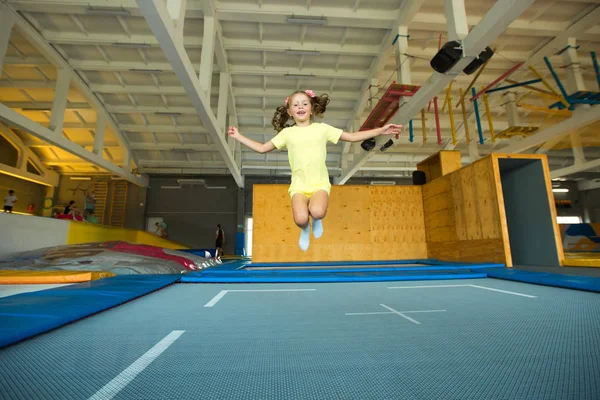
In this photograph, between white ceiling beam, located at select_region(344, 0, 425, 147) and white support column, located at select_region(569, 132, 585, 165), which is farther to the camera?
white support column, located at select_region(569, 132, 585, 165)

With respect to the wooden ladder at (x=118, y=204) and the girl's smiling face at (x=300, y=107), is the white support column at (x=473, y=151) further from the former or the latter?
the wooden ladder at (x=118, y=204)

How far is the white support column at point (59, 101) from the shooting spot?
7445 mm

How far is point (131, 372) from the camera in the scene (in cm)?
94

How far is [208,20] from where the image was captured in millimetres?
6102

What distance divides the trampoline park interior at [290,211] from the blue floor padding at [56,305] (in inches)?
0.7

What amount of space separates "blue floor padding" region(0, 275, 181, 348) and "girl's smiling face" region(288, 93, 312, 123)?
1.90 meters

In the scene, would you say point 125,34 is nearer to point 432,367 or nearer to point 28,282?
point 28,282

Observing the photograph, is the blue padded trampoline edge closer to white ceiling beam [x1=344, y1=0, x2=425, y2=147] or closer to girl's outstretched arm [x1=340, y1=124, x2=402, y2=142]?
girl's outstretched arm [x1=340, y1=124, x2=402, y2=142]

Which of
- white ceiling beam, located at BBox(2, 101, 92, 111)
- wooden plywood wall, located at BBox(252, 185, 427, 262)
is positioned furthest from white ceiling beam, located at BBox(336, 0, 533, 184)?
white ceiling beam, located at BBox(2, 101, 92, 111)

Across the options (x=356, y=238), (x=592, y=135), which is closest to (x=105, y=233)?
(x=356, y=238)

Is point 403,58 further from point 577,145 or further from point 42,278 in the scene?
point 577,145

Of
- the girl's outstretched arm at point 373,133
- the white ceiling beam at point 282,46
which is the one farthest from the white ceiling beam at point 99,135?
the girl's outstretched arm at point 373,133

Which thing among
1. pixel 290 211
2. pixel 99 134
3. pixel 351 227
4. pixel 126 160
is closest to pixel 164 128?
pixel 99 134

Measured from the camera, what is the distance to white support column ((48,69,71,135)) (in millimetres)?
7445
